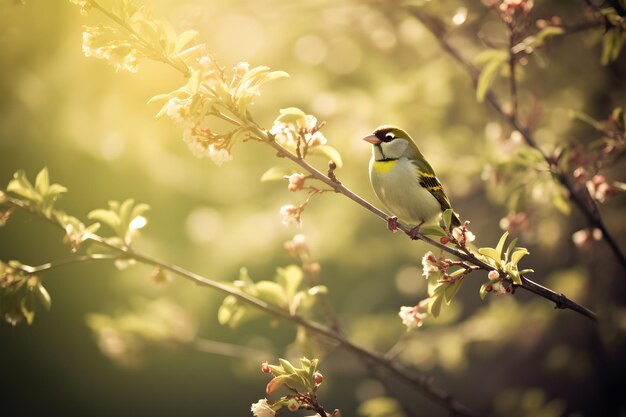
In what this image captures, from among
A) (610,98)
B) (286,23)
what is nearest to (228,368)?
(286,23)

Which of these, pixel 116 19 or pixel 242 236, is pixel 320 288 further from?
pixel 242 236

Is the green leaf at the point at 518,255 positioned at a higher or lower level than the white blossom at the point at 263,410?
higher

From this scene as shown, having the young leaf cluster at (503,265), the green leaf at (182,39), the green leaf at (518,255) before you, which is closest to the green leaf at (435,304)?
the young leaf cluster at (503,265)

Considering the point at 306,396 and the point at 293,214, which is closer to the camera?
the point at 306,396

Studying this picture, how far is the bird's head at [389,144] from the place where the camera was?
2.64 m

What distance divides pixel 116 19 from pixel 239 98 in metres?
0.49

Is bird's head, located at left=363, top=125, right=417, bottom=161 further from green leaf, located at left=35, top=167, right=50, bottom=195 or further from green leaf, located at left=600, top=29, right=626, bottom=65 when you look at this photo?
green leaf, located at left=35, top=167, right=50, bottom=195

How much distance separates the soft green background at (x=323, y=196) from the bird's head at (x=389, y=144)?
1.98 feet

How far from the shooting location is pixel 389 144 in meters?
2.66

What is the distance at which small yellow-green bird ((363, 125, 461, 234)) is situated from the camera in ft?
7.72

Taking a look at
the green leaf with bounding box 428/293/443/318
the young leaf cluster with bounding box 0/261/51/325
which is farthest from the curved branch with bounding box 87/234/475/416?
the green leaf with bounding box 428/293/443/318

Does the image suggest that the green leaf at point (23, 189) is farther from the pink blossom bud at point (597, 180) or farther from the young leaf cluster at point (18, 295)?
the pink blossom bud at point (597, 180)

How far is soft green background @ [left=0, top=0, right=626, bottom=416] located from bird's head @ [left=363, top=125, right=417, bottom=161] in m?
0.60

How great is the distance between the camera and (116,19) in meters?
1.73
